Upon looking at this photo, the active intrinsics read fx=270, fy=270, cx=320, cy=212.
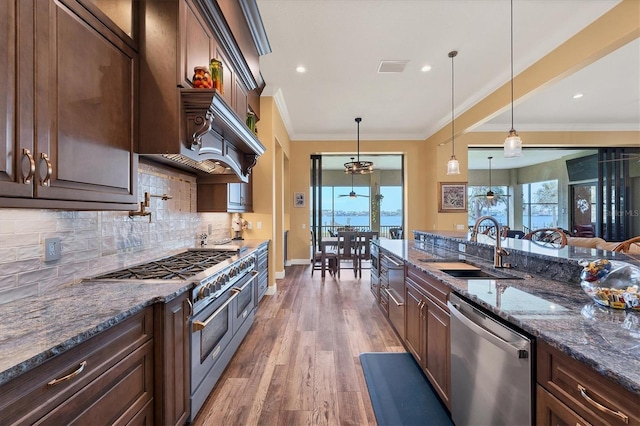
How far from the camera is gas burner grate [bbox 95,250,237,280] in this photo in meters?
1.66

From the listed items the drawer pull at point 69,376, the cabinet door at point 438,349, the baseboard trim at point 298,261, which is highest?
the drawer pull at point 69,376

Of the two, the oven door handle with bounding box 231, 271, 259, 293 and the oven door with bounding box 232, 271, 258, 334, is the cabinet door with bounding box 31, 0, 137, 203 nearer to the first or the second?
the oven door handle with bounding box 231, 271, 259, 293

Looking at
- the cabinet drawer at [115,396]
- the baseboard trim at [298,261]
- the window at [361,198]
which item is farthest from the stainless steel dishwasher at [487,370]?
the window at [361,198]

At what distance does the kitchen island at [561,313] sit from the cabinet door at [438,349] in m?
0.06

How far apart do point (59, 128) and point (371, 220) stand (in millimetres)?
10342

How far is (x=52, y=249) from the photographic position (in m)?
1.41

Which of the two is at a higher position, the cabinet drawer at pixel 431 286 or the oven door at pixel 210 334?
the cabinet drawer at pixel 431 286

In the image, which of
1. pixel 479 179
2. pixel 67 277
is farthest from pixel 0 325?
pixel 479 179

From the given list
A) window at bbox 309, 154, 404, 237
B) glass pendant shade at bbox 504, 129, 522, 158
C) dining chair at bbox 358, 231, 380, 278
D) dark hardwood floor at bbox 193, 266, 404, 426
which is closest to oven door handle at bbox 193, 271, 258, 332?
dark hardwood floor at bbox 193, 266, 404, 426

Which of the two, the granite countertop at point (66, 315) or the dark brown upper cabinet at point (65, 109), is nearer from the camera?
the granite countertop at point (66, 315)

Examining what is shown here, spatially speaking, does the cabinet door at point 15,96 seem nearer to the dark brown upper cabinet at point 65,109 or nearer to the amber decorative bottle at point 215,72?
the dark brown upper cabinet at point 65,109

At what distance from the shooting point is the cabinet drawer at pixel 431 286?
1.69m

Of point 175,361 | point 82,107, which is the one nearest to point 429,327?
point 175,361

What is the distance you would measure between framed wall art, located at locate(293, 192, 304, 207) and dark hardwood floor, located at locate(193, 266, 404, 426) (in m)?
2.94
